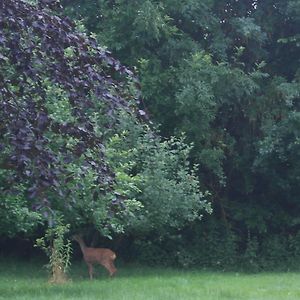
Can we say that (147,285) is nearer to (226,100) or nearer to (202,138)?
(202,138)

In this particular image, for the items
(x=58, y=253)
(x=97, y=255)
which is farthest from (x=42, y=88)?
(x=97, y=255)

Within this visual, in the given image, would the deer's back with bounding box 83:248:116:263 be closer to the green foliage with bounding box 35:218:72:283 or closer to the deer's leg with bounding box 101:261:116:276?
the deer's leg with bounding box 101:261:116:276

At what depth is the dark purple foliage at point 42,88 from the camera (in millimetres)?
6500

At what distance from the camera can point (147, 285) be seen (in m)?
15.7

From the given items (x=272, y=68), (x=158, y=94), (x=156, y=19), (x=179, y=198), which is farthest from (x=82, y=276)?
(x=272, y=68)

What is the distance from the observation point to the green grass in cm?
1375

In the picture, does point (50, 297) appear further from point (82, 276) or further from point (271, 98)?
point (271, 98)

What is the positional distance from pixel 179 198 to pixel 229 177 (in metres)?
4.56

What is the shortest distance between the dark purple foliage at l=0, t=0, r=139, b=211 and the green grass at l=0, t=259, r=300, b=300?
6.54 meters

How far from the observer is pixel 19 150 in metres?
6.39

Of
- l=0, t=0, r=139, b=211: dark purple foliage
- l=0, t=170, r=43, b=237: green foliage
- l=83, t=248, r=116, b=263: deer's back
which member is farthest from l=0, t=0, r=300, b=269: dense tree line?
l=0, t=0, r=139, b=211: dark purple foliage

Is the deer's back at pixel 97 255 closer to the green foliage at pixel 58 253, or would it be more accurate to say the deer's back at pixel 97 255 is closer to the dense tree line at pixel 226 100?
the green foliage at pixel 58 253

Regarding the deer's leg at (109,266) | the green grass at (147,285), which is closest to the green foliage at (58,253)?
the green grass at (147,285)

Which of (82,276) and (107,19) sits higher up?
(107,19)
